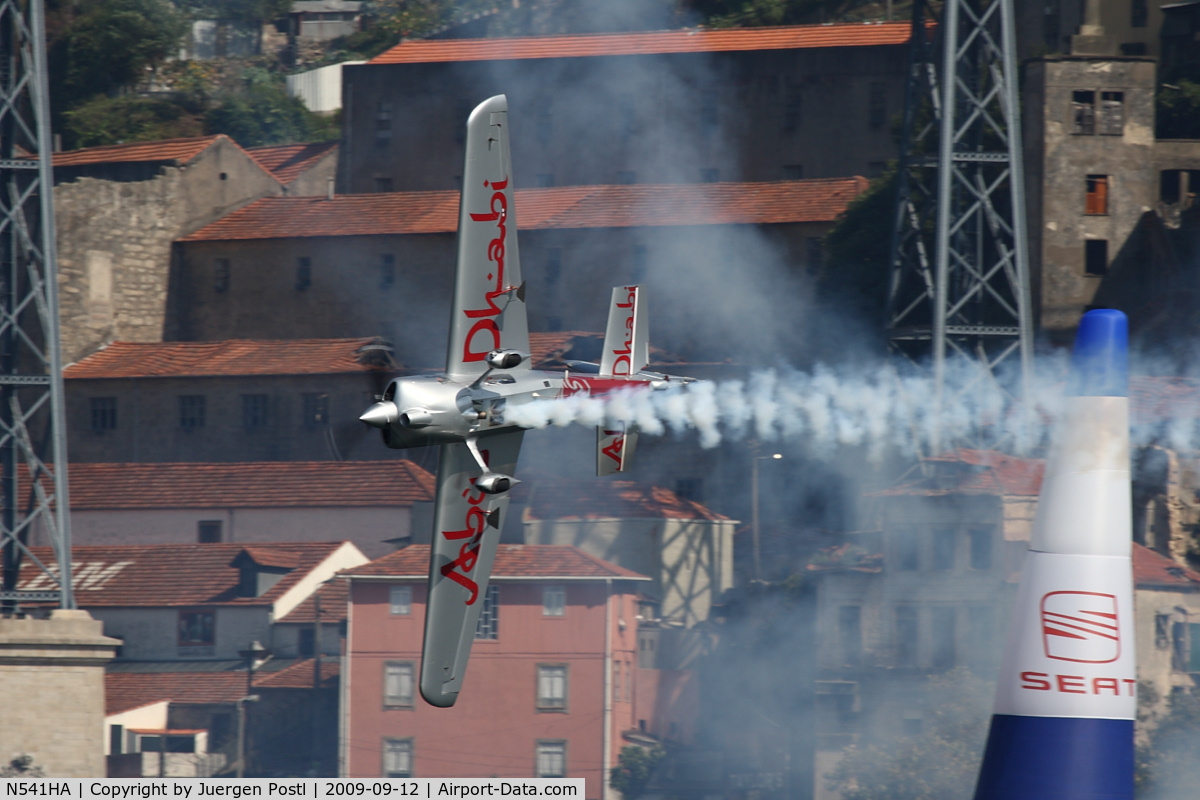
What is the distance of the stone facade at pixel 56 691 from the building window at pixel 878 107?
47973mm

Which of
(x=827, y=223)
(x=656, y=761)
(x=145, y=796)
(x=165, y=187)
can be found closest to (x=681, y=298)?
(x=827, y=223)

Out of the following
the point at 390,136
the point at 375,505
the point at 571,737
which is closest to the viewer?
the point at 571,737

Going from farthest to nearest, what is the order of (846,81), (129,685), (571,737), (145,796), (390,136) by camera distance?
(390,136) → (846,81) → (129,685) → (571,737) → (145,796)

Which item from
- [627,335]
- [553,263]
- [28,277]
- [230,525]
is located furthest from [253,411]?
[627,335]

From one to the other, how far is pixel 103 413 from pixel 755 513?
33.7 m

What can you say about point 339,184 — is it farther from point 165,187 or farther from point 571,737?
point 571,737

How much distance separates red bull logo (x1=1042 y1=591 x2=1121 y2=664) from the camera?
1505 cm

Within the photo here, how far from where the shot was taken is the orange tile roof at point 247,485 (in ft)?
237

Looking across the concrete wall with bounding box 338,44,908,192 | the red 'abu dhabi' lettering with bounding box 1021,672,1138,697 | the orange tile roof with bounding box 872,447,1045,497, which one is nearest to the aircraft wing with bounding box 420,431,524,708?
the red 'abu dhabi' lettering with bounding box 1021,672,1138,697

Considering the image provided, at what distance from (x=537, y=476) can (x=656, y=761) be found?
14674 millimetres

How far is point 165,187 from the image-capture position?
82.8 m

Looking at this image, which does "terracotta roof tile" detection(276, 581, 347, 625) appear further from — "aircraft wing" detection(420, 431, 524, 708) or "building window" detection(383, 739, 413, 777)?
"aircraft wing" detection(420, 431, 524, 708)

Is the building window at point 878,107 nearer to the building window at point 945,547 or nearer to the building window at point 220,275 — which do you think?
the building window at point 945,547

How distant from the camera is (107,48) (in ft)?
334
